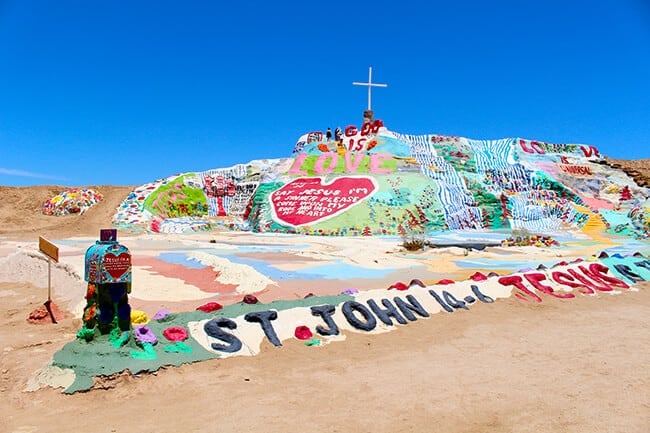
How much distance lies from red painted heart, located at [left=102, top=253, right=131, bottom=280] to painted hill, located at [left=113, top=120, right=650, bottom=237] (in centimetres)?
1695

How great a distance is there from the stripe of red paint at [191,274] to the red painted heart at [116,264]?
3.61 m

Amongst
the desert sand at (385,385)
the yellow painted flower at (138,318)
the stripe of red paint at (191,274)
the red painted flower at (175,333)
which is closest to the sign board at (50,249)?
the desert sand at (385,385)

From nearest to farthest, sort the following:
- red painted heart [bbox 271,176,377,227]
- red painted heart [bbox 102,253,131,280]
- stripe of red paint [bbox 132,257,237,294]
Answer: red painted heart [bbox 102,253,131,280] < stripe of red paint [bbox 132,257,237,294] < red painted heart [bbox 271,176,377,227]

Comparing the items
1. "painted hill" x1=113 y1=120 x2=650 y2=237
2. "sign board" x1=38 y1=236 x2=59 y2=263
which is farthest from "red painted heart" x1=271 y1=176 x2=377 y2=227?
"sign board" x1=38 y1=236 x2=59 y2=263

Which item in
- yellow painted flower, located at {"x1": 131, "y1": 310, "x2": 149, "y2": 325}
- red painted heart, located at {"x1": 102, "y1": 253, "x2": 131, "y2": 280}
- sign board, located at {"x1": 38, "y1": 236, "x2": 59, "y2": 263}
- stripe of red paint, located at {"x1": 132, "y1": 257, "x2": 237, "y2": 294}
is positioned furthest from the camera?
stripe of red paint, located at {"x1": 132, "y1": 257, "x2": 237, "y2": 294}

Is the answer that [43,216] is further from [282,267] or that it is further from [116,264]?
[116,264]

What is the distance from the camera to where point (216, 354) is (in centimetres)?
495

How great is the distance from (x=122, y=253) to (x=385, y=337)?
3.05 meters

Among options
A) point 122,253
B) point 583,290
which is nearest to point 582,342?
point 583,290

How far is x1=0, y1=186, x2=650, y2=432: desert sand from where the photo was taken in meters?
3.63

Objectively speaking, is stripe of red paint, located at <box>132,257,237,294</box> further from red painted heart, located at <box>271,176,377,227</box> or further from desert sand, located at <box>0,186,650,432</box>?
red painted heart, located at <box>271,176,377,227</box>

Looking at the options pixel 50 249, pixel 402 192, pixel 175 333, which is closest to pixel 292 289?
pixel 175 333

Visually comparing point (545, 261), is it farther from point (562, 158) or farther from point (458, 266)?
point (562, 158)

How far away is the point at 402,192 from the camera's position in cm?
2394
